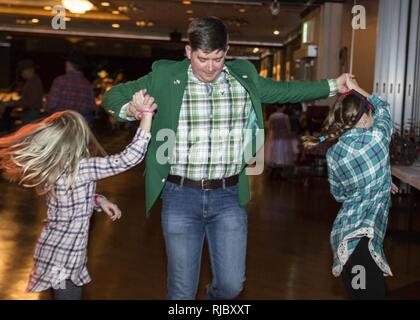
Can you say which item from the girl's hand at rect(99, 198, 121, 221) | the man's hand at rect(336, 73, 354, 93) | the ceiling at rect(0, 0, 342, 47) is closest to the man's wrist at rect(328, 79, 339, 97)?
the man's hand at rect(336, 73, 354, 93)

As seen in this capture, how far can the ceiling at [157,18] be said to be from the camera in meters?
14.6

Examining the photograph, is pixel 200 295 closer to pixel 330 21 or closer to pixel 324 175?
pixel 324 175

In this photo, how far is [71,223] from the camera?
2.76 m

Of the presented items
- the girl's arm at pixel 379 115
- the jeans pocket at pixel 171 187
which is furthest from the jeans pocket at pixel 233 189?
the girl's arm at pixel 379 115

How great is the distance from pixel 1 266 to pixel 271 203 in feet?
13.0

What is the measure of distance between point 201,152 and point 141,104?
32 centimetres

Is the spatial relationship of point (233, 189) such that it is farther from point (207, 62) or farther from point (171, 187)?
point (207, 62)

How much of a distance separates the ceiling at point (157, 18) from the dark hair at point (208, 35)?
29.5ft

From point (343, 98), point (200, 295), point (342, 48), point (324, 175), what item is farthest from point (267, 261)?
point (342, 48)

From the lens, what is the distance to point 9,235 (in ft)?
18.4

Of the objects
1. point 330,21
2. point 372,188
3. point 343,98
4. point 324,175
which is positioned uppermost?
point 330,21

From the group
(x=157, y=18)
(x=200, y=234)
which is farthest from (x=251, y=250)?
(x=157, y=18)

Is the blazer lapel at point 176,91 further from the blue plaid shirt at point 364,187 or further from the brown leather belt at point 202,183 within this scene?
the blue plaid shirt at point 364,187

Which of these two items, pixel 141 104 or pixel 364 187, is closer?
pixel 141 104
